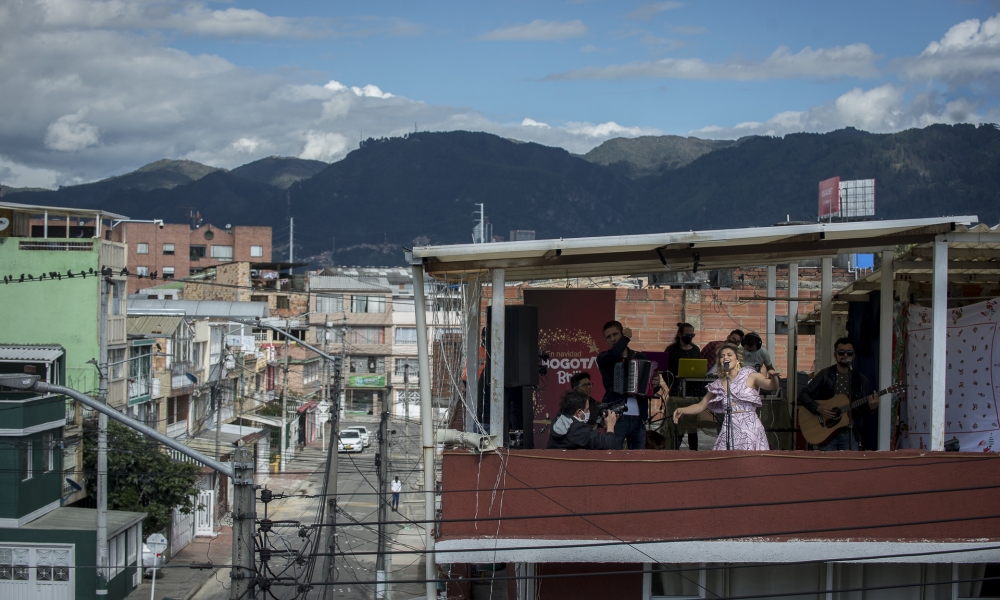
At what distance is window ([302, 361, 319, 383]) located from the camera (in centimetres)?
6588

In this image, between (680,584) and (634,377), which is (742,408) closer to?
(634,377)

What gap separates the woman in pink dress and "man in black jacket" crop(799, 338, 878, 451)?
1.72 metres

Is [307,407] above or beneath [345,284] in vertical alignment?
beneath

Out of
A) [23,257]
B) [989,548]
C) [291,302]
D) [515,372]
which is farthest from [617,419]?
[291,302]

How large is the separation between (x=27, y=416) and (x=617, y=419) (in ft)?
80.5

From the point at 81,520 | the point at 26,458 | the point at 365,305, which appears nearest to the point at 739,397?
the point at 26,458

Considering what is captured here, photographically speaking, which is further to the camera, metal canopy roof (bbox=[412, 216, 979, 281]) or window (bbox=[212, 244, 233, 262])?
window (bbox=[212, 244, 233, 262])

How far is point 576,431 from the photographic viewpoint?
861cm

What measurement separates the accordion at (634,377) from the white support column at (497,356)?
1.68 m

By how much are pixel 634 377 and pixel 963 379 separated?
314 centimetres

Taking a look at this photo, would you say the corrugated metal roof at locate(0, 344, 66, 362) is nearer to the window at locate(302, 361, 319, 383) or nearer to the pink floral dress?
the pink floral dress

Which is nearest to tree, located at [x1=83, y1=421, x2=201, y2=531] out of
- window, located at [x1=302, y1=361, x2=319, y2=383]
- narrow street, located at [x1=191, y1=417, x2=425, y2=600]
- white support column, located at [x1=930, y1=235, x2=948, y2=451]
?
narrow street, located at [x1=191, y1=417, x2=425, y2=600]

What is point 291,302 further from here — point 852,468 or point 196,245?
point 852,468

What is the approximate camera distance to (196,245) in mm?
106750
